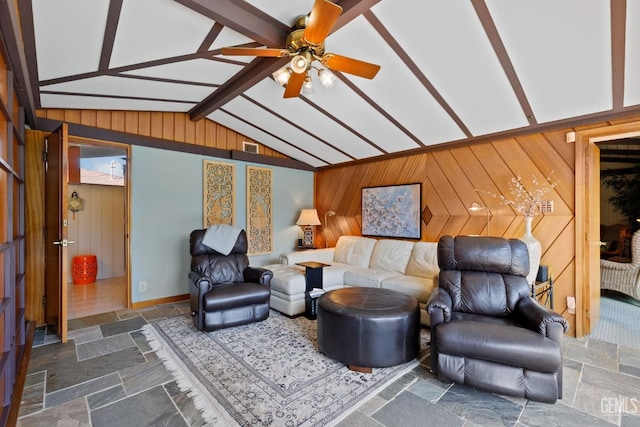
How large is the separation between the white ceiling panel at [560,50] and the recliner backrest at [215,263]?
358 centimetres

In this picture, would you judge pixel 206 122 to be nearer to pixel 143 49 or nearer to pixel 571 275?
pixel 143 49

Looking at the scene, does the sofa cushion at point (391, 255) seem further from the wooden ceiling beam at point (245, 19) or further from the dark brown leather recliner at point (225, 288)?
the wooden ceiling beam at point (245, 19)

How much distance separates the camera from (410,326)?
2.45m

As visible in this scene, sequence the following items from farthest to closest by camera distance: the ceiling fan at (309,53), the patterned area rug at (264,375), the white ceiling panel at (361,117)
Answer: the white ceiling panel at (361,117)
the patterned area rug at (264,375)
the ceiling fan at (309,53)

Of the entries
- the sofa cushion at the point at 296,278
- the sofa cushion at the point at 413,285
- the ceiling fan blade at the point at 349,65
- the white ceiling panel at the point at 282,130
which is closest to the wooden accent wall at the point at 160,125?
the white ceiling panel at the point at 282,130

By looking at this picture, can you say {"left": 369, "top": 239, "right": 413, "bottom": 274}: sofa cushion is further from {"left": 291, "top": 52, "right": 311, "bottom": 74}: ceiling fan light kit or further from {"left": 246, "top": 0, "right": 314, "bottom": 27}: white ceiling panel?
{"left": 246, "top": 0, "right": 314, "bottom": 27}: white ceiling panel

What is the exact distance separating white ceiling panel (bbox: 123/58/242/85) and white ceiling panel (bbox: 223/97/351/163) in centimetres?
69

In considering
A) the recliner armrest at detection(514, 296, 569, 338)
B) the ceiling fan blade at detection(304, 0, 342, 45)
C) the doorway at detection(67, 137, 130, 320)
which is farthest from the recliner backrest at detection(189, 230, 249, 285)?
the recliner armrest at detection(514, 296, 569, 338)

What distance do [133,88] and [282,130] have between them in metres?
2.01

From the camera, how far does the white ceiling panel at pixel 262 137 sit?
457 cm

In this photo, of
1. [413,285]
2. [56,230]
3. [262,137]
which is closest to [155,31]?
[56,230]

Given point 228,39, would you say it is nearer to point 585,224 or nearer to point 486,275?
point 486,275

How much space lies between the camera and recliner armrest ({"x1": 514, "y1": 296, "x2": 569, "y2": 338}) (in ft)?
6.60

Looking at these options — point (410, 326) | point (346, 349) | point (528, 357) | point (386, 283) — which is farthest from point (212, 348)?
point (528, 357)
